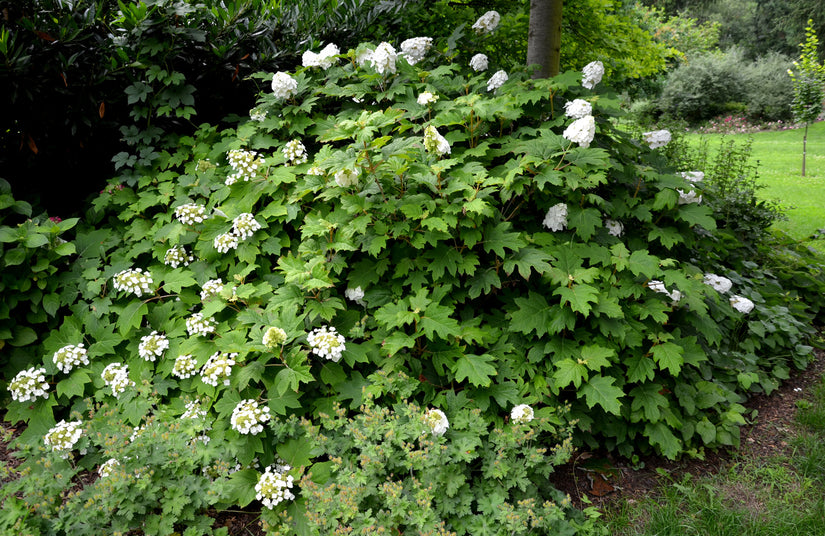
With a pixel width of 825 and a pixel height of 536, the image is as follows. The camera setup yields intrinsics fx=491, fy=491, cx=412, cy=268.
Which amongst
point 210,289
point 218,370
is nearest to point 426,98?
point 210,289

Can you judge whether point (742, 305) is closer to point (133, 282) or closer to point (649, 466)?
point (649, 466)

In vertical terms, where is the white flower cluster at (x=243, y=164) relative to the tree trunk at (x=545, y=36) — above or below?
below

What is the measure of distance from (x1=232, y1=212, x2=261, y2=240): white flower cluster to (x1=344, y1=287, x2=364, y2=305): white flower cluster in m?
Result: 0.74

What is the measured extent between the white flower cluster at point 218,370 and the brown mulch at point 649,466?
1.86 metres

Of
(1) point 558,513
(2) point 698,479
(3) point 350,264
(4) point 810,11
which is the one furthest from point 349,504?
(4) point 810,11

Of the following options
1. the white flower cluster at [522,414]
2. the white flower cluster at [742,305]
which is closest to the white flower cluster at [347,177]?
the white flower cluster at [522,414]

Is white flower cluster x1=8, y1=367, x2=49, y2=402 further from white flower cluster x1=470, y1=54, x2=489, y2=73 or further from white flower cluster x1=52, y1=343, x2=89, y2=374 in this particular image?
white flower cluster x1=470, y1=54, x2=489, y2=73

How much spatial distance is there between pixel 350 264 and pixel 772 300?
3740mm

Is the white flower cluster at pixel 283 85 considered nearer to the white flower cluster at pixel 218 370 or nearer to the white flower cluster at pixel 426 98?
the white flower cluster at pixel 426 98

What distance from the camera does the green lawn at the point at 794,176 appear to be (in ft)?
23.2

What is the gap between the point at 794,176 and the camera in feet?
36.2

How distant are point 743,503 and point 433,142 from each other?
2493 mm

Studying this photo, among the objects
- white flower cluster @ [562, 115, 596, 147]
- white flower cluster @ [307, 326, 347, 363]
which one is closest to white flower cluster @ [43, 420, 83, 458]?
white flower cluster @ [307, 326, 347, 363]

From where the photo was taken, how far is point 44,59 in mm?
3338
